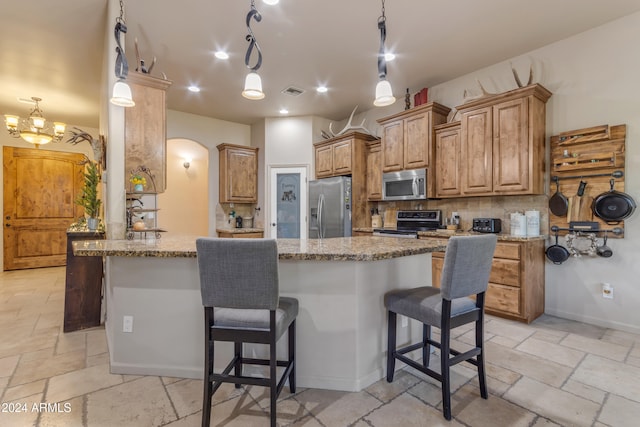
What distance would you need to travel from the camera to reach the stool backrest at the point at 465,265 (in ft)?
5.51

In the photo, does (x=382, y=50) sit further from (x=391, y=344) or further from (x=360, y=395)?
(x=360, y=395)

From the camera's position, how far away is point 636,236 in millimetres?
2912

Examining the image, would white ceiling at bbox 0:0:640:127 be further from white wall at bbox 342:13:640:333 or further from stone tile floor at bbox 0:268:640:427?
stone tile floor at bbox 0:268:640:427

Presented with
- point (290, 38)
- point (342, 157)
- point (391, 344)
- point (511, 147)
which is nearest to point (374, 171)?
point (342, 157)

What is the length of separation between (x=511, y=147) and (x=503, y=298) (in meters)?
1.58

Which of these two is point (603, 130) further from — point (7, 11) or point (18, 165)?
point (18, 165)

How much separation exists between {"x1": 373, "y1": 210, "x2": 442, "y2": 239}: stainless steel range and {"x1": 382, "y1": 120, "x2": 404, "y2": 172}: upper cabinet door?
2.28 feet

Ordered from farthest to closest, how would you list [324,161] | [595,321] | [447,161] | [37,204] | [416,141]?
[37,204] < [324,161] < [416,141] < [447,161] < [595,321]

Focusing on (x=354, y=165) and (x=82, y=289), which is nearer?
(x=82, y=289)

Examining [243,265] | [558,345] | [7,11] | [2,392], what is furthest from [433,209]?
[7,11]

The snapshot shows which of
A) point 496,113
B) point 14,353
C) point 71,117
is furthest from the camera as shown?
point 71,117

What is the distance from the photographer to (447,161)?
13.3 feet

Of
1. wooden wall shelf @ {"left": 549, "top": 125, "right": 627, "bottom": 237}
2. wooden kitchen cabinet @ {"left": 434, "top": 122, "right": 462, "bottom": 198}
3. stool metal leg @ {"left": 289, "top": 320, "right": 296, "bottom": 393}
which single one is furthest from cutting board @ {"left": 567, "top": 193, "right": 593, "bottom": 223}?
stool metal leg @ {"left": 289, "top": 320, "right": 296, "bottom": 393}

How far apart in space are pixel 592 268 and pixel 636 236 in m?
0.46
